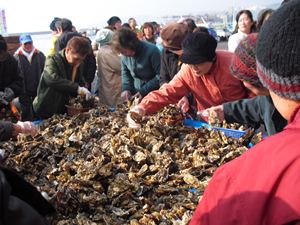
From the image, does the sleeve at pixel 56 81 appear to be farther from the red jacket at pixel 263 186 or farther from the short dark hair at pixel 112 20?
the short dark hair at pixel 112 20

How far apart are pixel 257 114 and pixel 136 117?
3.83 feet

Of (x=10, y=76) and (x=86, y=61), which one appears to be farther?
(x=86, y=61)

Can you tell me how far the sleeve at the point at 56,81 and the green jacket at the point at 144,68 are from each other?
991 millimetres

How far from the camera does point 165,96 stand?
375cm

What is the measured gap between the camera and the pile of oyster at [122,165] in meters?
2.17

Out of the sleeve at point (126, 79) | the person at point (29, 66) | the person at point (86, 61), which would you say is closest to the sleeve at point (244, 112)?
the sleeve at point (126, 79)

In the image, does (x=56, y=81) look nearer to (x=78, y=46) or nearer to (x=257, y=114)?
(x=78, y=46)

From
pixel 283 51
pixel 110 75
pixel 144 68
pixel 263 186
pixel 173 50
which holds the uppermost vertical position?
pixel 283 51

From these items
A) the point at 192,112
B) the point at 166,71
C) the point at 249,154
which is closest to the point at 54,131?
the point at 192,112

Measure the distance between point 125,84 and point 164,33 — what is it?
1.37 metres

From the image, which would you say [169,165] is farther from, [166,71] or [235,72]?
[166,71]

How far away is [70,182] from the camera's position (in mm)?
2379

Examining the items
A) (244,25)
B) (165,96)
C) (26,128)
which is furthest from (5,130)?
(244,25)

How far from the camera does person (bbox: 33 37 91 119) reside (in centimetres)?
457
